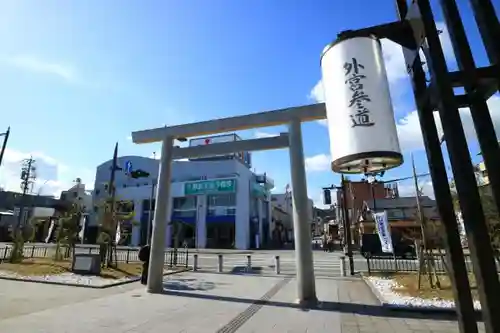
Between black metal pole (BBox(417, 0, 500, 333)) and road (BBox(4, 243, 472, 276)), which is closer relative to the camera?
black metal pole (BBox(417, 0, 500, 333))

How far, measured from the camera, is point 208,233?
41.1m

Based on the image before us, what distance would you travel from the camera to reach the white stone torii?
8633 millimetres

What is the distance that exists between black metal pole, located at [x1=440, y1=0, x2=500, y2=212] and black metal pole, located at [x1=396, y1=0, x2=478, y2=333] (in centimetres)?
30

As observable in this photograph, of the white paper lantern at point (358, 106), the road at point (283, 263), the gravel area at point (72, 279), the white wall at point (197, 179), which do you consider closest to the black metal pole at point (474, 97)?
the white paper lantern at point (358, 106)

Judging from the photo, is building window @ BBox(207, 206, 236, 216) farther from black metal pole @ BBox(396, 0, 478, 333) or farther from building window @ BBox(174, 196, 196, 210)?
black metal pole @ BBox(396, 0, 478, 333)

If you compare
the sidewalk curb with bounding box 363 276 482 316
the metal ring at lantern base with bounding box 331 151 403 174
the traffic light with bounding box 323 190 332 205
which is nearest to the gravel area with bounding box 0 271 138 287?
the sidewalk curb with bounding box 363 276 482 316

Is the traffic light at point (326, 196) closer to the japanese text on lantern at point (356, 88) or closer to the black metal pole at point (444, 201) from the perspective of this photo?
the japanese text on lantern at point (356, 88)

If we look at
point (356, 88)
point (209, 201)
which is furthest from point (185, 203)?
point (356, 88)

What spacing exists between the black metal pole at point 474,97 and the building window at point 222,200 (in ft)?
123

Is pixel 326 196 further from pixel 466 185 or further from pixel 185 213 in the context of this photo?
pixel 185 213

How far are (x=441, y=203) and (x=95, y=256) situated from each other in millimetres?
14795

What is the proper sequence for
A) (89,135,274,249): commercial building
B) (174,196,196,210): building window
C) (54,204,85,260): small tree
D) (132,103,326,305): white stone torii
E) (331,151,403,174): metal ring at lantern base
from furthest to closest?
(174,196,196,210): building window, (89,135,274,249): commercial building, (54,204,85,260): small tree, (132,103,326,305): white stone torii, (331,151,403,174): metal ring at lantern base

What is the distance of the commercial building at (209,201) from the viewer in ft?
129

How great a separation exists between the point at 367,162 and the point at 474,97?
1.07 meters
